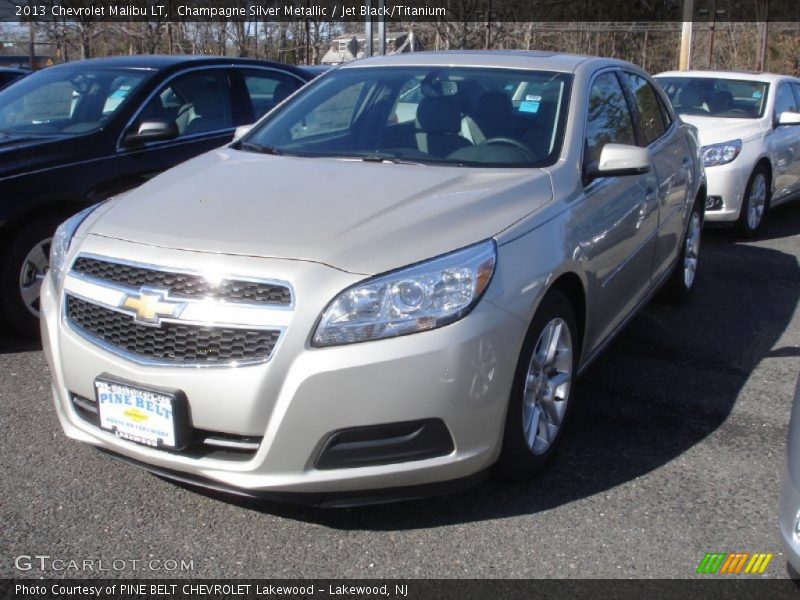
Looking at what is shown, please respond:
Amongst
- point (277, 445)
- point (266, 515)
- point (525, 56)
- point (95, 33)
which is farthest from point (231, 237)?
point (95, 33)

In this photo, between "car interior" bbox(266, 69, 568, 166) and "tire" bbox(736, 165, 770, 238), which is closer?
"car interior" bbox(266, 69, 568, 166)

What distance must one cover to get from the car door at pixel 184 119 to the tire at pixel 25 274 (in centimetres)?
67

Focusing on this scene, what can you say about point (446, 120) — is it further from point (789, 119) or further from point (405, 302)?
point (789, 119)

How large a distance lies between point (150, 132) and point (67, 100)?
2.84 feet

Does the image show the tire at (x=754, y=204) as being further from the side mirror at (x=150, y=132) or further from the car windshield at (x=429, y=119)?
the side mirror at (x=150, y=132)

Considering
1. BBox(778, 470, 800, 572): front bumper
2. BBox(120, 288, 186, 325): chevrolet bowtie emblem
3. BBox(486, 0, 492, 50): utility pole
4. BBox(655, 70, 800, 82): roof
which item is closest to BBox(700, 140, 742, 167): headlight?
BBox(655, 70, 800, 82): roof

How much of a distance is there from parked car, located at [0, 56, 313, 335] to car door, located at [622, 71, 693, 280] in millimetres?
2841

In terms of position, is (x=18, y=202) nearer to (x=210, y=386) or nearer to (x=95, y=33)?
(x=210, y=386)

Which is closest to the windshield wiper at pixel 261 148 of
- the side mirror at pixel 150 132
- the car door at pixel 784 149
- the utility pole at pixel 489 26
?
the side mirror at pixel 150 132

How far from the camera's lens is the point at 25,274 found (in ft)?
16.5

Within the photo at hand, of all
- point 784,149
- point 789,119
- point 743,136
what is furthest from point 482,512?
point 784,149

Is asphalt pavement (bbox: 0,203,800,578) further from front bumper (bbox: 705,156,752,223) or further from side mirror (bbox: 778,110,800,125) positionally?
side mirror (bbox: 778,110,800,125)

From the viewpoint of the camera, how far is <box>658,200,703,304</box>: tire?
578 cm

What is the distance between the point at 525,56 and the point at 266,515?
2690mm
